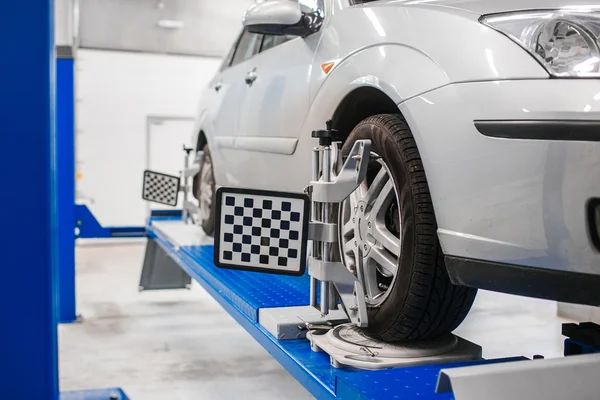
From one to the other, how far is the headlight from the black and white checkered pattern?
3.52m

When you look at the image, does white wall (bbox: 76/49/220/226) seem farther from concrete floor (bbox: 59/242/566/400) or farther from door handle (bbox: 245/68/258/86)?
door handle (bbox: 245/68/258/86)

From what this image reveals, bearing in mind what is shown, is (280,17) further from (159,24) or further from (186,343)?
(159,24)

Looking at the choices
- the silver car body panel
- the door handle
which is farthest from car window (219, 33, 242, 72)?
the silver car body panel

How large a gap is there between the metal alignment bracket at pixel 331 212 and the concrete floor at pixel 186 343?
162cm

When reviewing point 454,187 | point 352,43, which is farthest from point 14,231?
point 352,43

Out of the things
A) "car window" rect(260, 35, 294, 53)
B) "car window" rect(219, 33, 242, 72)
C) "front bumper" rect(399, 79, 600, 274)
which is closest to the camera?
"front bumper" rect(399, 79, 600, 274)

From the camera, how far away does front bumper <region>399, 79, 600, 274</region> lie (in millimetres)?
1336

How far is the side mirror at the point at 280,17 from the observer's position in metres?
2.28

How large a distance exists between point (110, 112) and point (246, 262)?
7715 millimetres

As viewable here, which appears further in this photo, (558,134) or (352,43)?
(352,43)

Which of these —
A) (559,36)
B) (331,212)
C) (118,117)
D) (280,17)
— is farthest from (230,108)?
(118,117)

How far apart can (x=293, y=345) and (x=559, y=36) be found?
1036mm

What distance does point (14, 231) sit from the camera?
1068mm

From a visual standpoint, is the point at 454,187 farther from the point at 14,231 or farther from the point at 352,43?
the point at 14,231
